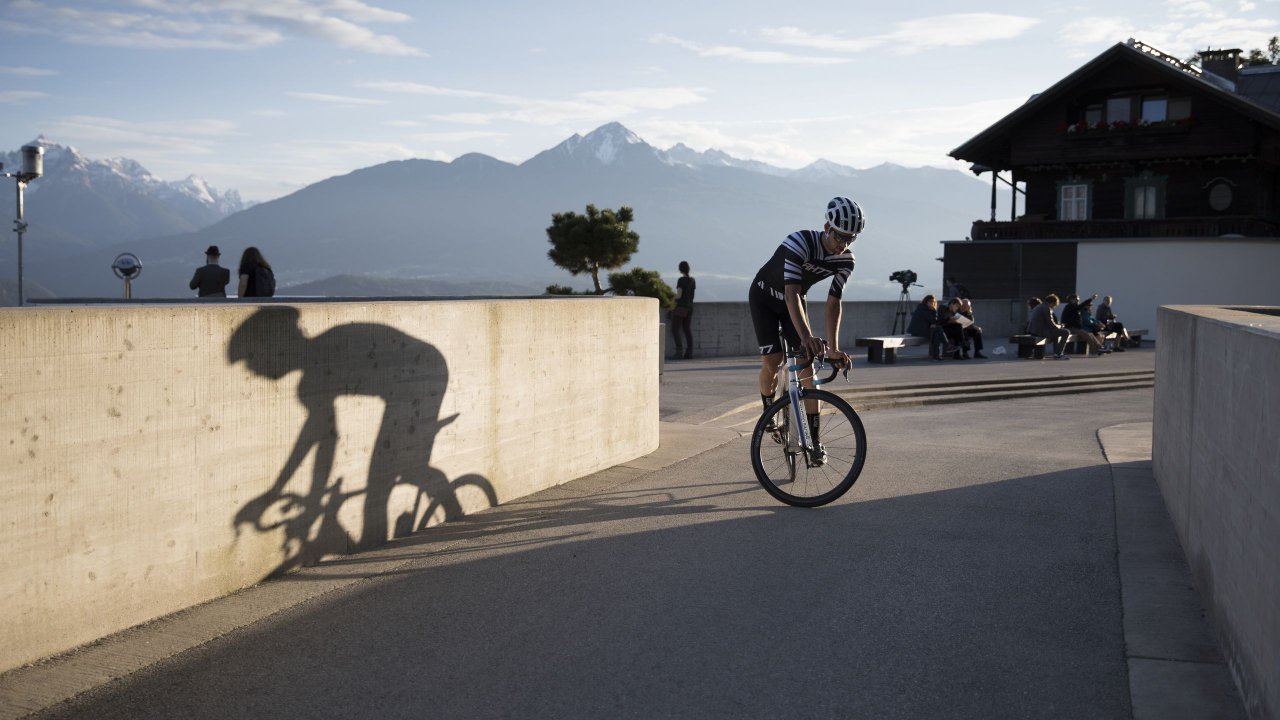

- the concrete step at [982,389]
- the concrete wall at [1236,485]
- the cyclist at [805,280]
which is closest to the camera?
the concrete wall at [1236,485]

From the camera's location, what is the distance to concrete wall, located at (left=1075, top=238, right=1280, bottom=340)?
39.3 meters

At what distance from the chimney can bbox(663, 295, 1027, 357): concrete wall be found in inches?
859

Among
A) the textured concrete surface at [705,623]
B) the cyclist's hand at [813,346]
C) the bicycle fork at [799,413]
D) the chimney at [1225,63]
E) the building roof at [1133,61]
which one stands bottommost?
the textured concrete surface at [705,623]

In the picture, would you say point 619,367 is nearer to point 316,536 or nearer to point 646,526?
point 646,526

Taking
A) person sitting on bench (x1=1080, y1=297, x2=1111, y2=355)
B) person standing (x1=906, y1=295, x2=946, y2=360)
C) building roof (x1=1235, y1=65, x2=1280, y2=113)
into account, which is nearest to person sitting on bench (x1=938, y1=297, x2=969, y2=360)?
person standing (x1=906, y1=295, x2=946, y2=360)

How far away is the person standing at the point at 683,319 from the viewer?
2366 centimetres

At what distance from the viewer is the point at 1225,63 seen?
167ft

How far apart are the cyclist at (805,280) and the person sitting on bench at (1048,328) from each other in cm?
1808

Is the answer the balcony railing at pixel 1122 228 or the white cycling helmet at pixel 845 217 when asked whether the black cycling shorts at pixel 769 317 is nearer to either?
the white cycling helmet at pixel 845 217

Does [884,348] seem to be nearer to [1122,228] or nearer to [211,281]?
[211,281]

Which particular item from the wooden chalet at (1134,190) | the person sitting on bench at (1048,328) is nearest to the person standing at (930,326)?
the person sitting on bench at (1048,328)

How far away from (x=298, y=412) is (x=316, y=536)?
2.08ft

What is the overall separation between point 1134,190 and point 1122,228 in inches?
125

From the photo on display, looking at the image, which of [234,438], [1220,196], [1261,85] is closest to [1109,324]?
[1220,196]
